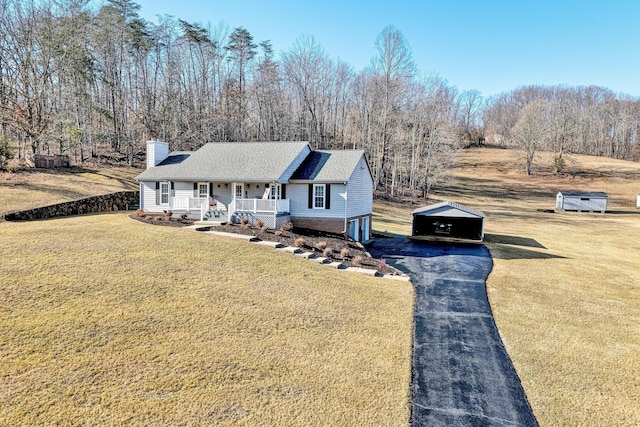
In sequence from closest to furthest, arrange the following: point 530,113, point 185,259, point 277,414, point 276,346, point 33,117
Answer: point 277,414, point 276,346, point 185,259, point 33,117, point 530,113

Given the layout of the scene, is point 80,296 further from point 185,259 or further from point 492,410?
point 492,410

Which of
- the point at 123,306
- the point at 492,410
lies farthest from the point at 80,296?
the point at 492,410

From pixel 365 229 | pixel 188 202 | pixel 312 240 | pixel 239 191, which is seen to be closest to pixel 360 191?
pixel 365 229

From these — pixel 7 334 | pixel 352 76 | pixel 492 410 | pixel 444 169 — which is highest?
pixel 352 76

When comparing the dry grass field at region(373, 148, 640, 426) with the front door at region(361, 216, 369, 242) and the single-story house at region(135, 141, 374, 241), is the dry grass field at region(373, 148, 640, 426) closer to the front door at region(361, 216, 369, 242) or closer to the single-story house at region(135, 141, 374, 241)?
the front door at region(361, 216, 369, 242)

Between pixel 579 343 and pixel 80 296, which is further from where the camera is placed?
pixel 579 343

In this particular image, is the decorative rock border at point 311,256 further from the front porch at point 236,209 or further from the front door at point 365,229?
the front door at point 365,229
